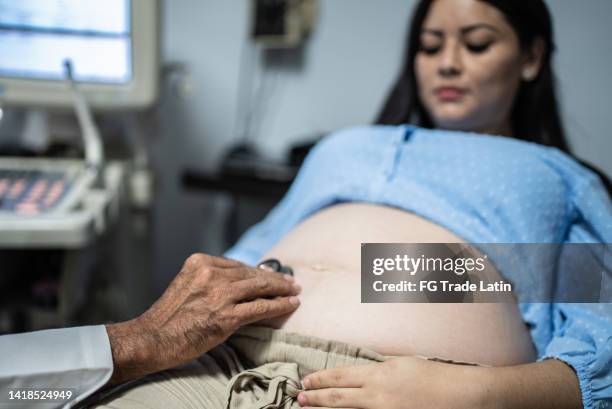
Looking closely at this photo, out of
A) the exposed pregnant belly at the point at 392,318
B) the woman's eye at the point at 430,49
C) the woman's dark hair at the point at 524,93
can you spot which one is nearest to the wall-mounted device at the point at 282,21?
the woman's dark hair at the point at 524,93

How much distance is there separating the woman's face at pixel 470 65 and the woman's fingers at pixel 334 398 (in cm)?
59

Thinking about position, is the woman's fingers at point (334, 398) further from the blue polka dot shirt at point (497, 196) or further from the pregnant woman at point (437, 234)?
the blue polka dot shirt at point (497, 196)

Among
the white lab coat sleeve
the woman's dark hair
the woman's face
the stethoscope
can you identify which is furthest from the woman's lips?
the white lab coat sleeve

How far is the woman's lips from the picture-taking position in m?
0.95

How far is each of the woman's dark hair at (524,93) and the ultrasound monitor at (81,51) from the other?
1.72 ft

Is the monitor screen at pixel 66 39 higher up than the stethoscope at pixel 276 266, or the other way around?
the monitor screen at pixel 66 39

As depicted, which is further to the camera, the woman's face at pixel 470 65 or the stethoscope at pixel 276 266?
the woman's face at pixel 470 65

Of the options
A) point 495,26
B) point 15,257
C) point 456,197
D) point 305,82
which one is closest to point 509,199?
point 456,197

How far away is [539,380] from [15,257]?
116 centimetres

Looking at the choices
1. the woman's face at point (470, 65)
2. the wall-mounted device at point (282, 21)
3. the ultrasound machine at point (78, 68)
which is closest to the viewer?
the woman's face at point (470, 65)

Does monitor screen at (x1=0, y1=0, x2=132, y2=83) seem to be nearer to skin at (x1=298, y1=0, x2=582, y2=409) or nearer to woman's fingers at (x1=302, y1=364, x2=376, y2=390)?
skin at (x1=298, y1=0, x2=582, y2=409)

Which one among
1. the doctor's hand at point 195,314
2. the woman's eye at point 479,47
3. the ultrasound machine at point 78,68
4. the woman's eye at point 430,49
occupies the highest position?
the woman's eye at point 479,47

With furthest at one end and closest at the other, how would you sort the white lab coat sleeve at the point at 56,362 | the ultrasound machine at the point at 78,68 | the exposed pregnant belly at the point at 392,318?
the ultrasound machine at the point at 78,68 → the exposed pregnant belly at the point at 392,318 → the white lab coat sleeve at the point at 56,362

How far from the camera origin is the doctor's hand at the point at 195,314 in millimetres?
583
